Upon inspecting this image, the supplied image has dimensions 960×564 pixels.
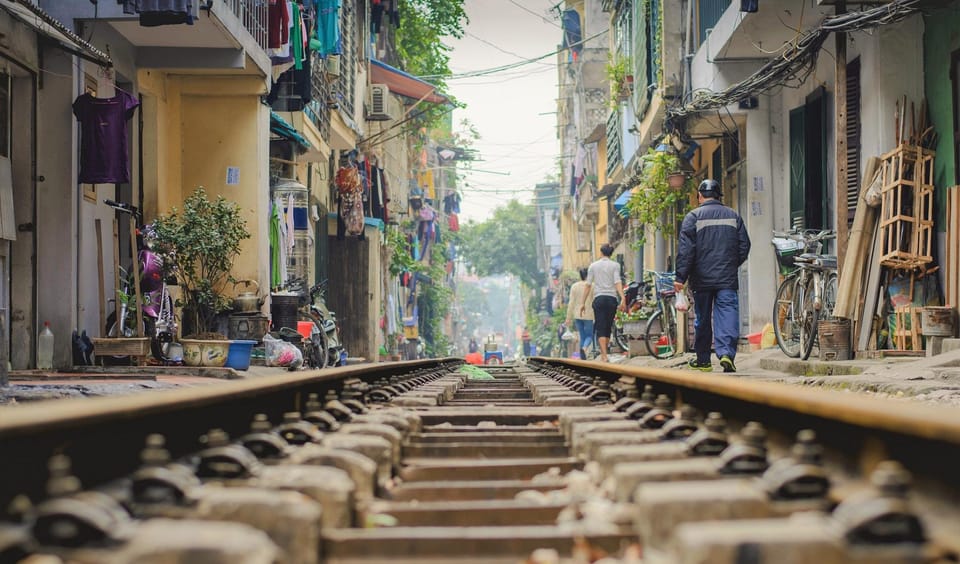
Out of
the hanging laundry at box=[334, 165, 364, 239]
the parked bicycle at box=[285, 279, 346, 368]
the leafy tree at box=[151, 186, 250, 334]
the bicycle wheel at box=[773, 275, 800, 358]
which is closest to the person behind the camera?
the bicycle wheel at box=[773, 275, 800, 358]

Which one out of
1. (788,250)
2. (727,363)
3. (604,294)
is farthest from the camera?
(604,294)

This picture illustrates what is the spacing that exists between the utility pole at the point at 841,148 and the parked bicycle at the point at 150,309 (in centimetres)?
650

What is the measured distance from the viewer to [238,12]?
1296cm

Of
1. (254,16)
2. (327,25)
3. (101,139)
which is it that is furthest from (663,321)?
(101,139)

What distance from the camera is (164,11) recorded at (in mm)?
10641

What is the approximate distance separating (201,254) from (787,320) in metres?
6.01

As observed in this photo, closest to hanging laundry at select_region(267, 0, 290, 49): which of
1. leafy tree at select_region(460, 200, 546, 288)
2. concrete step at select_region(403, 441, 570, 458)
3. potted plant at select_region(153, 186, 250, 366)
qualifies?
potted plant at select_region(153, 186, 250, 366)

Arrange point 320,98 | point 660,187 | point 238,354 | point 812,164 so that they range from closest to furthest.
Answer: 1. point 238,354
2. point 812,164
3. point 660,187
4. point 320,98

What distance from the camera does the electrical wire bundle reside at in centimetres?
970

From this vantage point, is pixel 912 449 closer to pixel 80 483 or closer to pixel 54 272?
pixel 80 483

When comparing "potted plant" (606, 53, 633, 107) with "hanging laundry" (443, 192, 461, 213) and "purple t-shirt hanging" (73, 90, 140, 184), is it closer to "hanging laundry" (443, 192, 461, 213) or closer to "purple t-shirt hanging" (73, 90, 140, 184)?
"purple t-shirt hanging" (73, 90, 140, 184)

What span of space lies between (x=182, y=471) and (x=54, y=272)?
917cm

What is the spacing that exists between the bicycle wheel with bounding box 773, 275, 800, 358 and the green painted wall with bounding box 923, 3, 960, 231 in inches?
61.4

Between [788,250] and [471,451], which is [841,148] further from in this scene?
[471,451]
